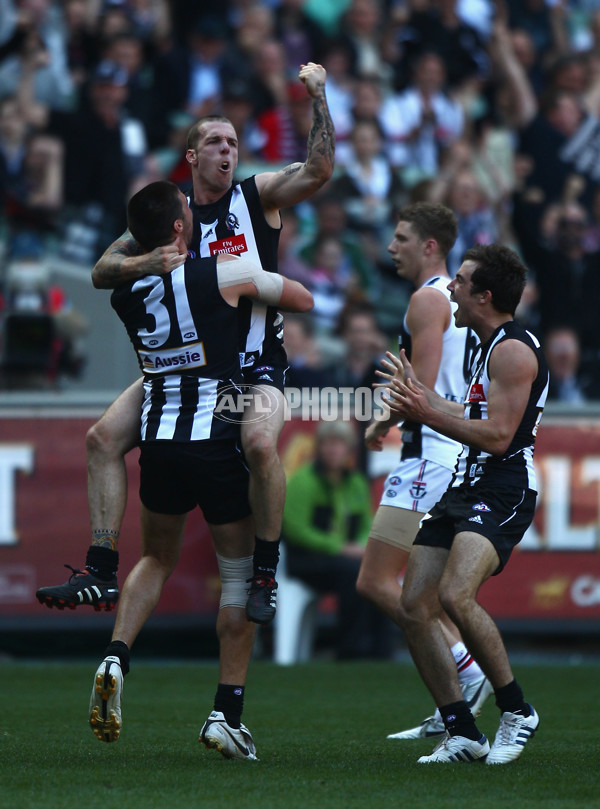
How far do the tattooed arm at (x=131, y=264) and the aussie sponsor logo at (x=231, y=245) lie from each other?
391 mm

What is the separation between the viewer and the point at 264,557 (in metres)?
6.00

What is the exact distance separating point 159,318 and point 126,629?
1.36 meters

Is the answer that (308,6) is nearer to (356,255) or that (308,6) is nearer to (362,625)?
(356,255)

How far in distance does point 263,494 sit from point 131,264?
113cm

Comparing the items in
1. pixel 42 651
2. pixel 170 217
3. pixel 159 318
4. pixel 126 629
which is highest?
pixel 170 217

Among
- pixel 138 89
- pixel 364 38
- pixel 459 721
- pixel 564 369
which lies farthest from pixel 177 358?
pixel 364 38

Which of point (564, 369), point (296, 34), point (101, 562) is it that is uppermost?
point (296, 34)

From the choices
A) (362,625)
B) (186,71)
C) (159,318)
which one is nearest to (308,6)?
(186,71)

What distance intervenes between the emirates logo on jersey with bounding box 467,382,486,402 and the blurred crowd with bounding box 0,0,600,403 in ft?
17.3

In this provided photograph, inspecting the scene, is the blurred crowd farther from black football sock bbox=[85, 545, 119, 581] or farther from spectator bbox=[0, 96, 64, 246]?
black football sock bbox=[85, 545, 119, 581]

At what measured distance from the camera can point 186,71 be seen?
14.1m

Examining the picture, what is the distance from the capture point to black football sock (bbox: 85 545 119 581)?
19.5 ft

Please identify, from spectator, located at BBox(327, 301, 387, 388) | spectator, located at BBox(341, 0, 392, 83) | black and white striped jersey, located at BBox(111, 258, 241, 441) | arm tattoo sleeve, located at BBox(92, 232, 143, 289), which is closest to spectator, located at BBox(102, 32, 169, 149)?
spectator, located at BBox(341, 0, 392, 83)

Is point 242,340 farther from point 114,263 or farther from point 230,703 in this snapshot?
point 230,703
